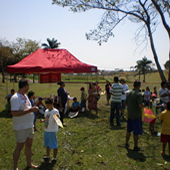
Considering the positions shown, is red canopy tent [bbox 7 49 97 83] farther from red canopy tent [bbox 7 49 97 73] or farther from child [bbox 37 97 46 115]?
child [bbox 37 97 46 115]

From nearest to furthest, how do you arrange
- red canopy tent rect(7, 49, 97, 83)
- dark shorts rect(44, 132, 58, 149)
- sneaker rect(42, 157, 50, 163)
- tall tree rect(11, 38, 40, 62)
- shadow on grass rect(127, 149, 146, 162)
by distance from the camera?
1. dark shorts rect(44, 132, 58, 149)
2. sneaker rect(42, 157, 50, 163)
3. shadow on grass rect(127, 149, 146, 162)
4. red canopy tent rect(7, 49, 97, 83)
5. tall tree rect(11, 38, 40, 62)

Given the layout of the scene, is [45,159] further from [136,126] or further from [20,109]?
[136,126]

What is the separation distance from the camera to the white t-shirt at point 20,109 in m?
3.21

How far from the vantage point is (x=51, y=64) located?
9.27 meters

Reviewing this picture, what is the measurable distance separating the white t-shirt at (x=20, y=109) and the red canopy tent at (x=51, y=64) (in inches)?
221

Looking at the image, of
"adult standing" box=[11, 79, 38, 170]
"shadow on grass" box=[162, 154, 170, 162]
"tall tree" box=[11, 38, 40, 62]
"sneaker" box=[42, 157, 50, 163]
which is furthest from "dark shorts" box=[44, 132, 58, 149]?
"tall tree" box=[11, 38, 40, 62]

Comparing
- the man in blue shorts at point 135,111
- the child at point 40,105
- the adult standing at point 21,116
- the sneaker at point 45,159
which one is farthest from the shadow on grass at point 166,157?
the child at point 40,105

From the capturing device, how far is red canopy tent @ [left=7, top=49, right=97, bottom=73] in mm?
8875

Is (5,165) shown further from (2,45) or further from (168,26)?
(2,45)

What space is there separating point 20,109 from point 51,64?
20.2 ft

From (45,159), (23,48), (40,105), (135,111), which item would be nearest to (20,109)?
(45,159)

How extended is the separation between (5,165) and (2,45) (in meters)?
30.1

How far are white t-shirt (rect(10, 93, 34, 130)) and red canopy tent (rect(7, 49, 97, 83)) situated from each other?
5.62 meters

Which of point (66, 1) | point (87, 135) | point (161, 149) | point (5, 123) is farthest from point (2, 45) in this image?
point (161, 149)
